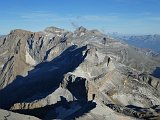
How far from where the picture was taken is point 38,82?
534ft

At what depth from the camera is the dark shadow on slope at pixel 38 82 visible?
14550cm

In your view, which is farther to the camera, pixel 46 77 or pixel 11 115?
pixel 46 77

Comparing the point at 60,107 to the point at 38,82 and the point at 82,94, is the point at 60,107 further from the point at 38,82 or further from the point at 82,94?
the point at 38,82

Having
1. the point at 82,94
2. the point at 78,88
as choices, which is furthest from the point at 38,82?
the point at 82,94

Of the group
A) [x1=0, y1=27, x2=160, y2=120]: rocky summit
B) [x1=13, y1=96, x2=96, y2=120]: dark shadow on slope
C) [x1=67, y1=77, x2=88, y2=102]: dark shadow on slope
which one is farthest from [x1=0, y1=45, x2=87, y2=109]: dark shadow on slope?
[x1=13, y1=96, x2=96, y2=120]: dark shadow on slope

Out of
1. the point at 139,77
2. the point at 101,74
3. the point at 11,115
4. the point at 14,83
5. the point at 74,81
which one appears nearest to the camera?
the point at 11,115

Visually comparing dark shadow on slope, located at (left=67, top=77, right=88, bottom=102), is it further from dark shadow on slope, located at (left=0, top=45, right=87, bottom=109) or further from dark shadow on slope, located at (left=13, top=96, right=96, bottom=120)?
dark shadow on slope, located at (left=0, top=45, right=87, bottom=109)

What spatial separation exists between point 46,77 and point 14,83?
1026 inches

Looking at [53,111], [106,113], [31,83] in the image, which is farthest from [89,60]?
[106,113]

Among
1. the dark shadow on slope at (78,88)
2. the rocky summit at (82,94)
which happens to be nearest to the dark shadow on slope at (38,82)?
the rocky summit at (82,94)

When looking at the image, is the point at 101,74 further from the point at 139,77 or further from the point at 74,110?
the point at 74,110

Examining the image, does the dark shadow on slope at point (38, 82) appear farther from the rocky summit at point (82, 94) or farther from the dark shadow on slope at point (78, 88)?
the dark shadow on slope at point (78, 88)

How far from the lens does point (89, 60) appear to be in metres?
162

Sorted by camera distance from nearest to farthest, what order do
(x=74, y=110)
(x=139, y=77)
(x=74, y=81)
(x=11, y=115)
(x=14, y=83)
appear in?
1. (x=11, y=115)
2. (x=74, y=110)
3. (x=74, y=81)
4. (x=139, y=77)
5. (x=14, y=83)
